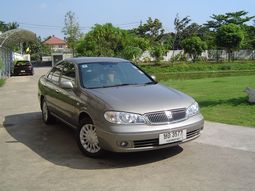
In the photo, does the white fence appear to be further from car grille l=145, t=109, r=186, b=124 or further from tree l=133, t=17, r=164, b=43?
car grille l=145, t=109, r=186, b=124

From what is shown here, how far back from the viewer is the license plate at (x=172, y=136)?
18.9 ft

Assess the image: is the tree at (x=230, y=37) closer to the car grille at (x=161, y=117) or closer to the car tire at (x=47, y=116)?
the car tire at (x=47, y=116)

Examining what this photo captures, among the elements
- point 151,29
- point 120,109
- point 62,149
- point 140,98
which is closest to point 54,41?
point 151,29

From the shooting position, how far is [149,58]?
5303cm

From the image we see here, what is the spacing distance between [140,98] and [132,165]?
3.36 feet

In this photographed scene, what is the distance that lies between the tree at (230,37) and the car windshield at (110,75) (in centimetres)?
4820

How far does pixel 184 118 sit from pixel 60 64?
3.50m

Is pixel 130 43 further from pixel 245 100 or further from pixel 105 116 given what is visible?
pixel 105 116

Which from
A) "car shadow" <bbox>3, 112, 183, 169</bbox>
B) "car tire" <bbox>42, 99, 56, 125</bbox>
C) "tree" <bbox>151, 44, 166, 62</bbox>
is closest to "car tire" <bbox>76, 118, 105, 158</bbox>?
"car shadow" <bbox>3, 112, 183, 169</bbox>

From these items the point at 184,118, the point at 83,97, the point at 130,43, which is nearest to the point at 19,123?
the point at 83,97

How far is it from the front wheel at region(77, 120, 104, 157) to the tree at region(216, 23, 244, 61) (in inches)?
1954

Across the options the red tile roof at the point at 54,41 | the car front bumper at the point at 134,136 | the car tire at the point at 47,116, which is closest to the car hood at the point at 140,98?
the car front bumper at the point at 134,136

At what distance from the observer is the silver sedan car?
18.8ft

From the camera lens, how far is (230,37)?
5375 centimetres
